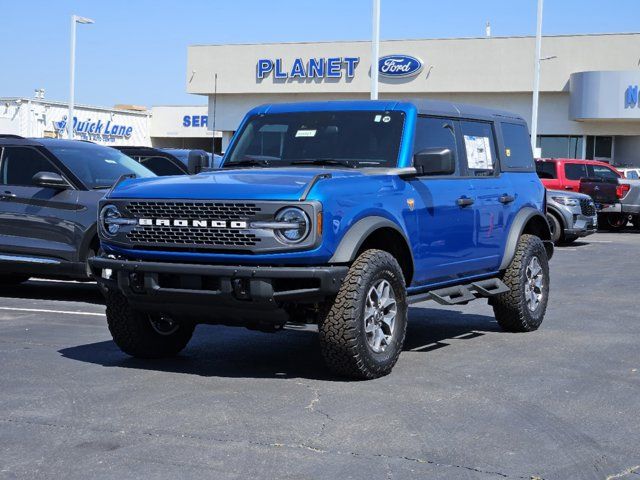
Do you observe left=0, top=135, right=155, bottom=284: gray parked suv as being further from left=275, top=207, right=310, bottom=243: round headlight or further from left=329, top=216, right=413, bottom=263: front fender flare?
left=275, top=207, right=310, bottom=243: round headlight

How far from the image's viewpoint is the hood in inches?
281

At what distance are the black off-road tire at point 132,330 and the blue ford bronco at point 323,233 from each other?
1 centimetres

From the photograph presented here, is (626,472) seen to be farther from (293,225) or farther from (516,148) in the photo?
(516,148)

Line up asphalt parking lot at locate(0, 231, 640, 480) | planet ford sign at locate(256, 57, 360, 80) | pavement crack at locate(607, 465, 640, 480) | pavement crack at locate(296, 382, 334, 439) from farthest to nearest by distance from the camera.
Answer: planet ford sign at locate(256, 57, 360, 80)
pavement crack at locate(296, 382, 334, 439)
asphalt parking lot at locate(0, 231, 640, 480)
pavement crack at locate(607, 465, 640, 480)

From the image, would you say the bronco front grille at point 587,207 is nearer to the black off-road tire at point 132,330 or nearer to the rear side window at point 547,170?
the rear side window at point 547,170

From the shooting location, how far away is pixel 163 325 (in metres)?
8.38

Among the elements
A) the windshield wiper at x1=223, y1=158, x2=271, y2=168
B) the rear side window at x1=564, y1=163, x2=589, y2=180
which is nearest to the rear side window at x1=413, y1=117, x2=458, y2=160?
the windshield wiper at x1=223, y1=158, x2=271, y2=168

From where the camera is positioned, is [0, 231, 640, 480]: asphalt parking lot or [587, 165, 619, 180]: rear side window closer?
[0, 231, 640, 480]: asphalt parking lot

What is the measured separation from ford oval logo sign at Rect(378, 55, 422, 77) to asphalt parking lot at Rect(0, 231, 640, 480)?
146 ft

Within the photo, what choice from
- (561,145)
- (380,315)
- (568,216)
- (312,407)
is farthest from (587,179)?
(561,145)

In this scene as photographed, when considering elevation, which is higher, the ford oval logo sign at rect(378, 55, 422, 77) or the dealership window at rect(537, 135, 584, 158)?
the ford oval logo sign at rect(378, 55, 422, 77)

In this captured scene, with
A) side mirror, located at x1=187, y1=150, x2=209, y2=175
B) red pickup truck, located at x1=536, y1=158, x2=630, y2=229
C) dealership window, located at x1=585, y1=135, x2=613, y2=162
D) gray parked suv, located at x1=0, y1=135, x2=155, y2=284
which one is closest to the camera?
side mirror, located at x1=187, y1=150, x2=209, y2=175

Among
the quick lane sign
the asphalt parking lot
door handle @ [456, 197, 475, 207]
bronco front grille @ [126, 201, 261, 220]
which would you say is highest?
the quick lane sign

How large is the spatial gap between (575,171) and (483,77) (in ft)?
85.7
